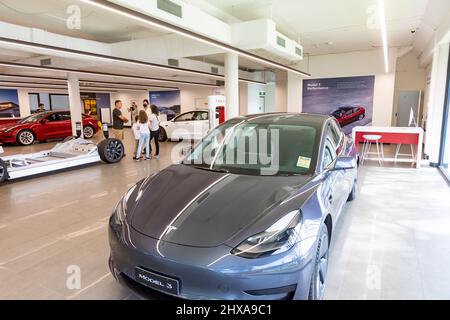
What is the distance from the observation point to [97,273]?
245 cm

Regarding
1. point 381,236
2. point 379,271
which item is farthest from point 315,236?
point 381,236

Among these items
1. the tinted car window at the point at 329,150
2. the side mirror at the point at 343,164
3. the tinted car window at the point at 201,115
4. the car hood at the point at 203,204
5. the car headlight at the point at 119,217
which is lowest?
the car headlight at the point at 119,217

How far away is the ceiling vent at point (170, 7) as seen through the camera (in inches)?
181

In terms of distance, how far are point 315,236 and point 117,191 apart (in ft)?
12.4

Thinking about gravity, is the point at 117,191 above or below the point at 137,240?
below

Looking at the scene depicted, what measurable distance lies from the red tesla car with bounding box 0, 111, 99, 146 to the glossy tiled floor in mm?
5953

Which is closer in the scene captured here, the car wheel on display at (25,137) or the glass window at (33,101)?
the car wheel on display at (25,137)

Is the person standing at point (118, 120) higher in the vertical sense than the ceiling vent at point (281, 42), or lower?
lower

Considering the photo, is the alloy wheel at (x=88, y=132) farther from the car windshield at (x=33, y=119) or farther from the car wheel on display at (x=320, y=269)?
the car wheel on display at (x=320, y=269)

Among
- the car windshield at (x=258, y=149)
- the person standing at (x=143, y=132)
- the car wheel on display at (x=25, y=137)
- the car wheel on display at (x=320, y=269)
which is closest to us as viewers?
the car wheel on display at (x=320, y=269)

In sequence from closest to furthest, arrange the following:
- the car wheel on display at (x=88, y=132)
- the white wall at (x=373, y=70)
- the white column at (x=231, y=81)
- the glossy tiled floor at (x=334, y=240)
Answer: the glossy tiled floor at (x=334, y=240), the white column at (x=231, y=81), the white wall at (x=373, y=70), the car wheel on display at (x=88, y=132)

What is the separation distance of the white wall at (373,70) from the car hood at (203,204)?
9874 mm

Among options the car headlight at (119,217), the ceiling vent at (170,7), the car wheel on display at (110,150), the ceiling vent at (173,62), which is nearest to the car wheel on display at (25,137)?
the car wheel on display at (110,150)
